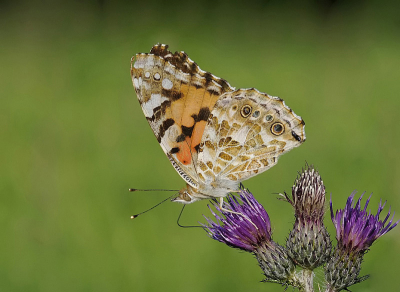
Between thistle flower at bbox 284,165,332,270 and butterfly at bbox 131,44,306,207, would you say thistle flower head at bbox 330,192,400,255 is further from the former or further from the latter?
butterfly at bbox 131,44,306,207

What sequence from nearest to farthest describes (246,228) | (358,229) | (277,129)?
1. (358,229)
2. (246,228)
3. (277,129)

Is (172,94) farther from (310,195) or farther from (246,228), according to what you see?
(310,195)

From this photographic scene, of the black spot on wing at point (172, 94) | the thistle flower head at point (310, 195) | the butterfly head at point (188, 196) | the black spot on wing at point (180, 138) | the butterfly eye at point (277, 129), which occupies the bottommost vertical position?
the thistle flower head at point (310, 195)

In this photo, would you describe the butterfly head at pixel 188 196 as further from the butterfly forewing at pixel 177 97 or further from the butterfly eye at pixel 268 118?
the butterfly eye at pixel 268 118

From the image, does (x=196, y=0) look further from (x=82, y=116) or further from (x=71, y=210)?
(x=71, y=210)

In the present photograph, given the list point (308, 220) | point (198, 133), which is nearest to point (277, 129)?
point (198, 133)

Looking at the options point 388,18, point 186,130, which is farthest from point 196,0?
point 186,130

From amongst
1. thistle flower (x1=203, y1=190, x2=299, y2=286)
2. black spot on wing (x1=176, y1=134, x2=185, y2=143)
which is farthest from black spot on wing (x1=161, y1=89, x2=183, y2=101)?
thistle flower (x1=203, y1=190, x2=299, y2=286)

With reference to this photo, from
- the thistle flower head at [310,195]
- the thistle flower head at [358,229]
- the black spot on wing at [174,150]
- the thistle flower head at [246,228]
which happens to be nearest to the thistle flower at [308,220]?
the thistle flower head at [310,195]
